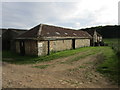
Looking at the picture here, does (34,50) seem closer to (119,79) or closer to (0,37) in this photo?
(119,79)

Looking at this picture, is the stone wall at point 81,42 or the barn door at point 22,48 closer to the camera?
the barn door at point 22,48

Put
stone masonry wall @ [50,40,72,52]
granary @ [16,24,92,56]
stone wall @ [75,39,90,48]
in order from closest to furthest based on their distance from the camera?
granary @ [16,24,92,56] < stone masonry wall @ [50,40,72,52] < stone wall @ [75,39,90,48]

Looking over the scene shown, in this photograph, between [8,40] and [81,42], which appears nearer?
[81,42]

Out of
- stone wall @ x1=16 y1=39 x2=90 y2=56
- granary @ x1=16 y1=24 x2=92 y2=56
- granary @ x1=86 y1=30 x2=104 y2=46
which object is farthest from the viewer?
granary @ x1=86 y1=30 x2=104 y2=46

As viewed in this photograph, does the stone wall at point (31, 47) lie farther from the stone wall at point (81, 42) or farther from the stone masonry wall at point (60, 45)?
the stone wall at point (81, 42)

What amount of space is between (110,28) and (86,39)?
94.2 ft

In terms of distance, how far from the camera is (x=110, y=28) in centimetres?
5162

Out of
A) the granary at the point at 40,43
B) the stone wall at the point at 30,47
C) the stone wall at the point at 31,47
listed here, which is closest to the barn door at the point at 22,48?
the granary at the point at 40,43

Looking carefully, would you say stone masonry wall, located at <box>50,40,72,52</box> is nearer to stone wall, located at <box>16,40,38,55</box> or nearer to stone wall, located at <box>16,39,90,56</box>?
stone wall, located at <box>16,39,90,56</box>

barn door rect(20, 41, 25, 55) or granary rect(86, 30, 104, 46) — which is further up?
granary rect(86, 30, 104, 46)

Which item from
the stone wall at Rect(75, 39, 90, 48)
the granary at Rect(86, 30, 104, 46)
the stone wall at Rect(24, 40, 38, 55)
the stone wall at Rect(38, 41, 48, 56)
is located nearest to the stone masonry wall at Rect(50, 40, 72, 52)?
the stone wall at Rect(38, 41, 48, 56)

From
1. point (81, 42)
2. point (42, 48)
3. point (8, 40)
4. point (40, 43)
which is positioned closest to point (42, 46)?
point (42, 48)

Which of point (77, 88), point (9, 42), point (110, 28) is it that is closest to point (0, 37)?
point (9, 42)

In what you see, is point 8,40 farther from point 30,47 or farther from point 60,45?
point 60,45
